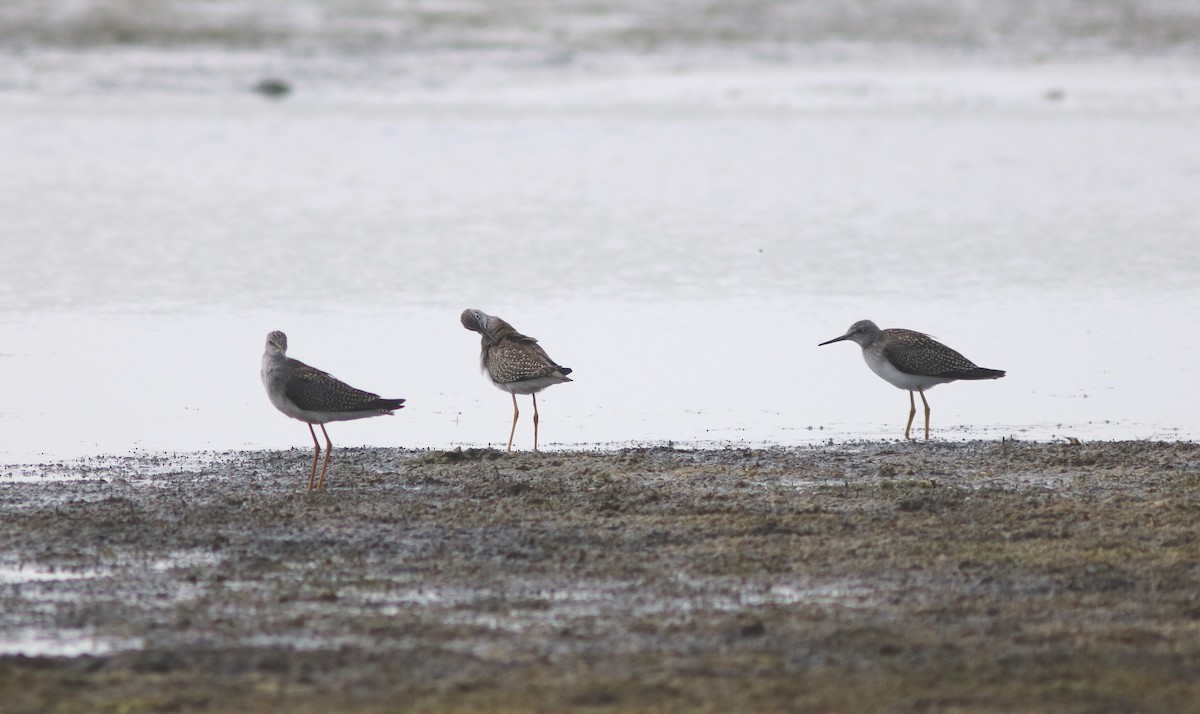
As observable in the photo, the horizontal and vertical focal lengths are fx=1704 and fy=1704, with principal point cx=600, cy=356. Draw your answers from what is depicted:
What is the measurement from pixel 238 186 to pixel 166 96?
361 inches

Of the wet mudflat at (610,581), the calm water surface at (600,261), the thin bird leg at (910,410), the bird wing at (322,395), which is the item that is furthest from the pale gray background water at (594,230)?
the wet mudflat at (610,581)

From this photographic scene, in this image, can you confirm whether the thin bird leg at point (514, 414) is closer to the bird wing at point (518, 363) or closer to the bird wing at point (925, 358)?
Result: the bird wing at point (518, 363)

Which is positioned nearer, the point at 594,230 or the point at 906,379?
the point at 906,379

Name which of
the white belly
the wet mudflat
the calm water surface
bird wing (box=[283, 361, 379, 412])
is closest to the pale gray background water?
the calm water surface

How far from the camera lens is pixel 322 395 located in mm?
8898

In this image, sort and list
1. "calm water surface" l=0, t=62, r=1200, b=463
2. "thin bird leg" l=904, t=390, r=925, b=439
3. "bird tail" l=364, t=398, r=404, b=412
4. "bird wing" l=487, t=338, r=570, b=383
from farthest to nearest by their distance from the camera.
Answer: "calm water surface" l=0, t=62, r=1200, b=463 < "bird wing" l=487, t=338, r=570, b=383 < "thin bird leg" l=904, t=390, r=925, b=439 < "bird tail" l=364, t=398, r=404, b=412

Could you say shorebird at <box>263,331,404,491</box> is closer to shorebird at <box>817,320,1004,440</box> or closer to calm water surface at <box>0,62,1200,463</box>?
calm water surface at <box>0,62,1200,463</box>

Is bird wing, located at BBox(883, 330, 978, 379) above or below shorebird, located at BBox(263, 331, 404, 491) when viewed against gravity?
above

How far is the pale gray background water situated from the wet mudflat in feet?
4.00

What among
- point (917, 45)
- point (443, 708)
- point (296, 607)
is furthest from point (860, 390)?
point (917, 45)

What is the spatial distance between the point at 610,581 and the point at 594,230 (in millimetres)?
10744

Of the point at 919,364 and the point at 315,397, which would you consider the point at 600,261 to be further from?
the point at 315,397

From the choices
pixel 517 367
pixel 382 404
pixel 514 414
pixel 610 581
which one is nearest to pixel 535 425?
pixel 517 367

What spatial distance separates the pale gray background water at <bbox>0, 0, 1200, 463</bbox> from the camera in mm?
10773
